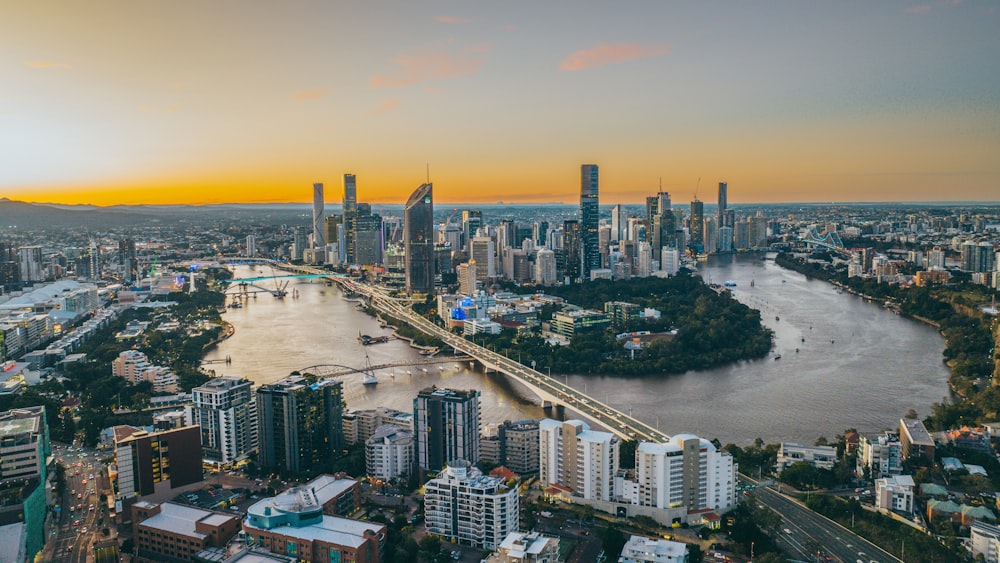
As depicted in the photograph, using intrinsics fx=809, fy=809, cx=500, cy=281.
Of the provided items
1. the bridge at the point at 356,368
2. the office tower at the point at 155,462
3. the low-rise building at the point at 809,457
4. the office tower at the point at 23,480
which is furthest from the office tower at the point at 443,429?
the bridge at the point at 356,368

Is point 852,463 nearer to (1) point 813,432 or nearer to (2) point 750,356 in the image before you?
(1) point 813,432

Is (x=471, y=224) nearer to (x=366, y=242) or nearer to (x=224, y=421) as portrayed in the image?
(x=366, y=242)

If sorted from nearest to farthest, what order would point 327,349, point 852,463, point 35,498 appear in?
point 35,498
point 852,463
point 327,349

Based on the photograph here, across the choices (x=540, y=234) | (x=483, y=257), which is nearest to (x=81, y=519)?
(x=483, y=257)

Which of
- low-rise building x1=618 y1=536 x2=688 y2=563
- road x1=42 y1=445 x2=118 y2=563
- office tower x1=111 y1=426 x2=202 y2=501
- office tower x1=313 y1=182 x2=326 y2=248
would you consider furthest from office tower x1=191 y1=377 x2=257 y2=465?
office tower x1=313 y1=182 x2=326 y2=248

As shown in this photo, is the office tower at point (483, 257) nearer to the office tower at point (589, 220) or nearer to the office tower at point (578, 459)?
the office tower at point (589, 220)

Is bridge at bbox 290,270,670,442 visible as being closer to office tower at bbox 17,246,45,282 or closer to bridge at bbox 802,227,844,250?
office tower at bbox 17,246,45,282

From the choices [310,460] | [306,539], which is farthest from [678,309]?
[306,539]
